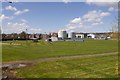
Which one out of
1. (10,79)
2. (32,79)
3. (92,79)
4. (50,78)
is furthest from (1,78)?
(92,79)

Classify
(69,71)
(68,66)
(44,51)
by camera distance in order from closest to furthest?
(69,71) → (68,66) → (44,51)

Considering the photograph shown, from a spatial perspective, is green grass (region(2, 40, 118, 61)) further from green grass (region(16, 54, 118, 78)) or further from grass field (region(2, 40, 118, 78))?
green grass (region(16, 54, 118, 78))

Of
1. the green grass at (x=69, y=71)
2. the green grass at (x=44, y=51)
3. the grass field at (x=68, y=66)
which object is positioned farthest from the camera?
the green grass at (x=44, y=51)

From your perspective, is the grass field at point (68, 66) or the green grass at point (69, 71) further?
the grass field at point (68, 66)

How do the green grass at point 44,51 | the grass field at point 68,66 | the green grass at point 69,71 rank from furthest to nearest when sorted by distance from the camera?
the green grass at point 44,51 < the grass field at point 68,66 < the green grass at point 69,71

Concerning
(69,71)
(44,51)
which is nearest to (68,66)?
(69,71)

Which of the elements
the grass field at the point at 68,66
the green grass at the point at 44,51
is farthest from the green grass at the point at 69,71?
the green grass at the point at 44,51

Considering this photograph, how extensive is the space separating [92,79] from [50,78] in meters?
2.66

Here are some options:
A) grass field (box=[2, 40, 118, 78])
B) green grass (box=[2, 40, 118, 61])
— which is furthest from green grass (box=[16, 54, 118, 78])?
green grass (box=[2, 40, 118, 61])

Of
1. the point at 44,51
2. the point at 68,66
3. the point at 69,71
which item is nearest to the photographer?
the point at 69,71

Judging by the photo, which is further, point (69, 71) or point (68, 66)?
point (68, 66)

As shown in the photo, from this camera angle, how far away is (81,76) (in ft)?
55.1

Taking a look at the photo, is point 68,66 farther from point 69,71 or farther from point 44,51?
point 44,51

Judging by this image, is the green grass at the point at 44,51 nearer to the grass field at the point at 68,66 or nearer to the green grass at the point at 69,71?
the grass field at the point at 68,66
